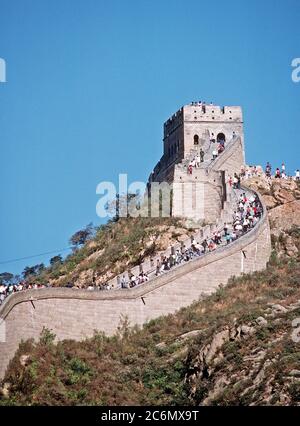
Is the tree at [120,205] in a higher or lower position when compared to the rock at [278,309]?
higher

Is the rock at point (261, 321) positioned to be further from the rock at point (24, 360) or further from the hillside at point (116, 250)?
the hillside at point (116, 250)

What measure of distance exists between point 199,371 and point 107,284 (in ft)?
38.0

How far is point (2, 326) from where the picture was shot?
5116cm

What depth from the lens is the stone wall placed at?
52.5 m

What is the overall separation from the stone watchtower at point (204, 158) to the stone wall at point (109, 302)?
24.3ft

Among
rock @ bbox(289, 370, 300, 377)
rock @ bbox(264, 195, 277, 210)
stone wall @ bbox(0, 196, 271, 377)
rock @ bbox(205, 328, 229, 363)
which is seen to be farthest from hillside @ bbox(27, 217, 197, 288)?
rock @ bbox(289, 370, 300, 377)

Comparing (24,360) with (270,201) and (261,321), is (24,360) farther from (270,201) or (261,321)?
(270,201)

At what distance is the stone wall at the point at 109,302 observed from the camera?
5247 cm

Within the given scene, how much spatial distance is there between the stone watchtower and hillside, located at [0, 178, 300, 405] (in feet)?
30.5

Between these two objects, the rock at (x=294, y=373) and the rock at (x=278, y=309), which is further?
the rock at (x=278, y=309)

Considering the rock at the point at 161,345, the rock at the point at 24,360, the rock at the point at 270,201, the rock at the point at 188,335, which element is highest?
the rock at the point at 270,201

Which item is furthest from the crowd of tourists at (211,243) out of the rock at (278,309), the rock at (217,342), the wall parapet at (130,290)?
the rock at (217,342)

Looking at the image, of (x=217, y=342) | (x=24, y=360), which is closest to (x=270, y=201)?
(x=217, y=342)
